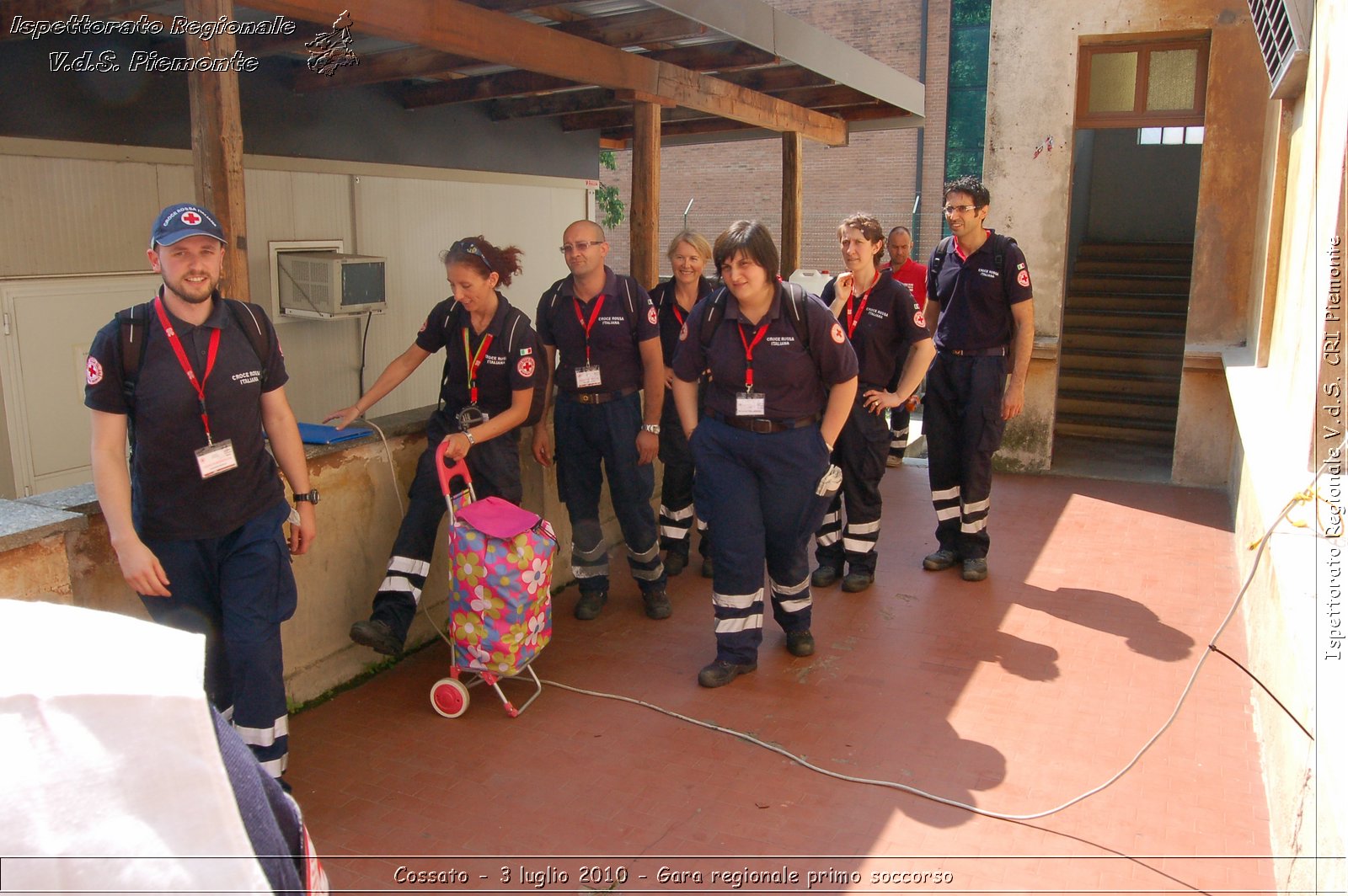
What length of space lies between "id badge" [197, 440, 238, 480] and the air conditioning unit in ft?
17.5

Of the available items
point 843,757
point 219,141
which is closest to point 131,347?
point 219,141

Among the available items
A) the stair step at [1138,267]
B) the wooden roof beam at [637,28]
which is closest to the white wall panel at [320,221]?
the wooden roof beam at [637,28]

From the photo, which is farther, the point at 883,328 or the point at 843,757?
the point at 883,328

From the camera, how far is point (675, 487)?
6230 mm

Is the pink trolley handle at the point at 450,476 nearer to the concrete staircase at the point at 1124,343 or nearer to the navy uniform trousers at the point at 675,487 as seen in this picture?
the navy uniform trousers at the point at 675,487

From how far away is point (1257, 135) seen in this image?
787cm

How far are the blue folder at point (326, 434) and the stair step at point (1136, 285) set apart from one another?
11123mm

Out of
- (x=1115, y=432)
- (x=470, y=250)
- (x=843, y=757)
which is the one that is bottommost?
(x=843, y=757)

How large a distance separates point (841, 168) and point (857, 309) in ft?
59.5

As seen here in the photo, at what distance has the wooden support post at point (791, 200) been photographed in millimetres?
10031

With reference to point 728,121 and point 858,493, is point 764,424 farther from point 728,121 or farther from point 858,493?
point 728,121

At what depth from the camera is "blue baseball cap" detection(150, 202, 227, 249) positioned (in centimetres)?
325

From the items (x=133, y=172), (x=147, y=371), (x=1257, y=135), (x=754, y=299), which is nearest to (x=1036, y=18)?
(x=1257, y=135)

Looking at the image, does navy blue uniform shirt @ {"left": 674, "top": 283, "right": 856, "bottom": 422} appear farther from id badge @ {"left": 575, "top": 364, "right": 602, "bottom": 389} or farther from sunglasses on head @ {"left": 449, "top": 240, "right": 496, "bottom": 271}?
sunglasses on head @ {"left": 449, "top": 240, "right": 496, "bottom": 271}
